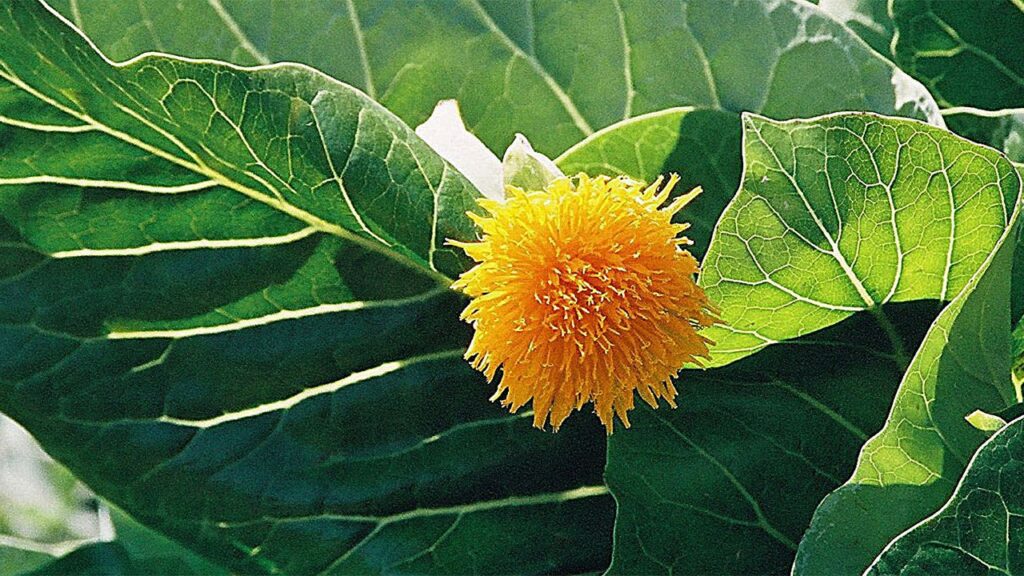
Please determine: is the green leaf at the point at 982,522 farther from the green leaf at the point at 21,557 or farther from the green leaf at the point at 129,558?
the green leaf at the point at 21,557

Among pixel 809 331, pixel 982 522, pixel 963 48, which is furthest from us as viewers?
pixel 963 48

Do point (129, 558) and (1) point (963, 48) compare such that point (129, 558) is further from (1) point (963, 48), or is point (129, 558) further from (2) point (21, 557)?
(1) point (963, 48)

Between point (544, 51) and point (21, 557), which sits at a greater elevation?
point (544, 51)

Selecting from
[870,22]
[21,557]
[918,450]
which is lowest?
[21,557]

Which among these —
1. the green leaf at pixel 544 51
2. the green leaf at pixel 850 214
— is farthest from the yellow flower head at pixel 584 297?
the green leaf at pixel 544 51

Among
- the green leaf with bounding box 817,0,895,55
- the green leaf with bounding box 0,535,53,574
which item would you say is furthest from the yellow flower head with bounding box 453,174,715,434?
the green leaf with bounding box 0,535,53,574

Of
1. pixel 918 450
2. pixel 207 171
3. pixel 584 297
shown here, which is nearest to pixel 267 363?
pixel 207 171
